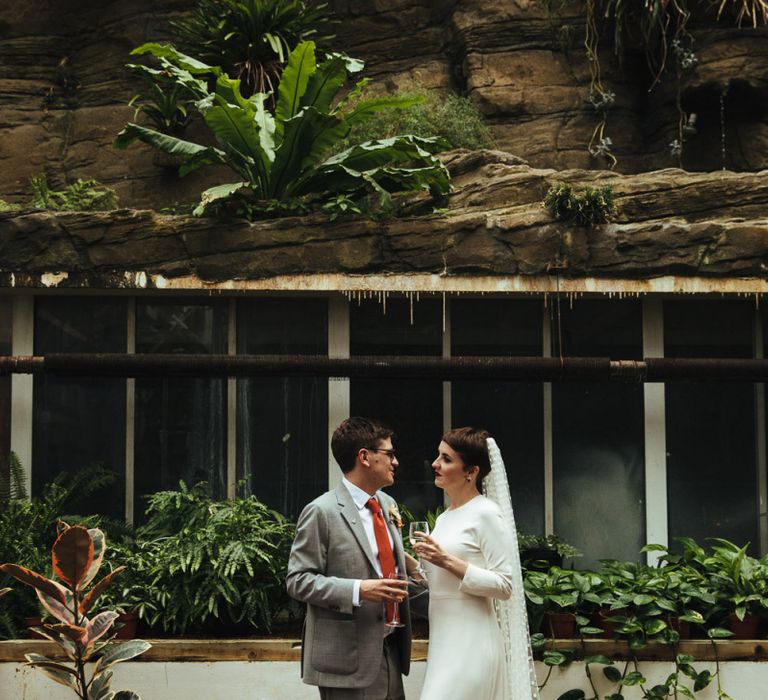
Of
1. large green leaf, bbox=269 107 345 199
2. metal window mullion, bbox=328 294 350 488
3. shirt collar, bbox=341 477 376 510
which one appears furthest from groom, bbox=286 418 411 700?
large green leaf, bbox=269 107 345 199

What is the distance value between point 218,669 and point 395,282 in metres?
3.02

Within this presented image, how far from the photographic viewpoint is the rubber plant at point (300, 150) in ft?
28.9

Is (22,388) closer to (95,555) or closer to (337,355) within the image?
(337,355)

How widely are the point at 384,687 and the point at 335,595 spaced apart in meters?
0.53

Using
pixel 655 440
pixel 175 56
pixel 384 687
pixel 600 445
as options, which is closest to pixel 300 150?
pixel 175 56

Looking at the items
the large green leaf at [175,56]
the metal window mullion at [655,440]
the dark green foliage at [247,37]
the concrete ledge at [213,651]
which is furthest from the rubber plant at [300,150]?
the concrete ledge at [213,651]

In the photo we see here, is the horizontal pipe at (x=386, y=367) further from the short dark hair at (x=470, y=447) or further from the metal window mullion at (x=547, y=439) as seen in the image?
the short dark hair at (x=470, y=447)

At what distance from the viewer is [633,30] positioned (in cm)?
1156

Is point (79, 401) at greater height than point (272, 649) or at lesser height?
greater

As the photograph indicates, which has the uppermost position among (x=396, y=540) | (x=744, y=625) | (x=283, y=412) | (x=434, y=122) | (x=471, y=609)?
(x=434, y=122)

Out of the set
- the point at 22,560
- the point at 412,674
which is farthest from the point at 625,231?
the point at 22,560

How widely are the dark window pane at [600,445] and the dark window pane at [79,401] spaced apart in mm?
3455

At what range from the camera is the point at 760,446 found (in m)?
9.09

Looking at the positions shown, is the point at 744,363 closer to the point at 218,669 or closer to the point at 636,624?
the point at 636,624
